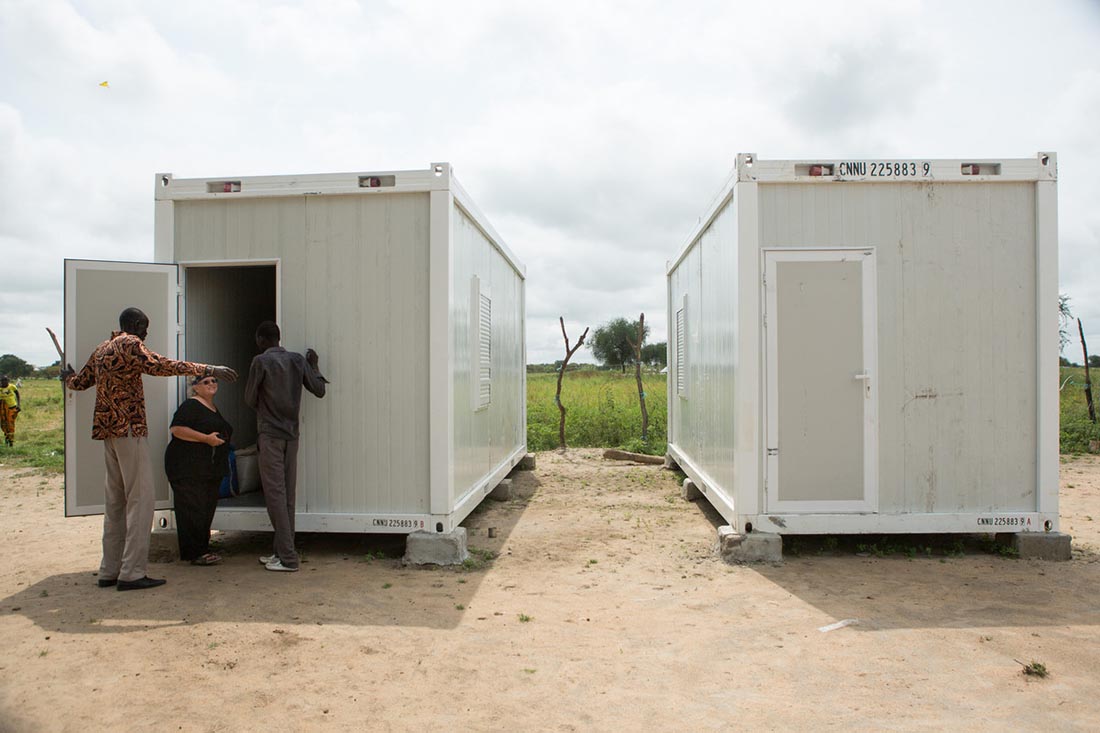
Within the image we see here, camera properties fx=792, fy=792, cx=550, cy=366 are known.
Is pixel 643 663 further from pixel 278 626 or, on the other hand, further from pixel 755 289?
pixel 755 289

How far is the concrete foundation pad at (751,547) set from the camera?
6328mm

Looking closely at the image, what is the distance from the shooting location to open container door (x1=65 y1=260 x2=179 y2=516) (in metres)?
5.99

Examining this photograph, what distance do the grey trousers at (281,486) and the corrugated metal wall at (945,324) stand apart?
13.6 ft

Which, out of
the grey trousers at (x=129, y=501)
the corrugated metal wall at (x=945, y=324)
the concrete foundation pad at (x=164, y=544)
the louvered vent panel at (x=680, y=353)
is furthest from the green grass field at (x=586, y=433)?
the corrugated metal wall at (x=945, y=324)

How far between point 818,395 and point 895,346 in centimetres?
75

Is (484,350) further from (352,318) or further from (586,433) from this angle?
(586,433)

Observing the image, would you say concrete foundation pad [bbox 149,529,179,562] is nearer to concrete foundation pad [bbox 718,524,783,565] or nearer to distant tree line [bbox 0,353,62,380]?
concrete foundation pad [bbox 718,524,783,565]

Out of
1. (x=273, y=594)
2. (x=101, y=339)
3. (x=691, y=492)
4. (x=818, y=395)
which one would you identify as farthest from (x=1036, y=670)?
(x=101, y=339)

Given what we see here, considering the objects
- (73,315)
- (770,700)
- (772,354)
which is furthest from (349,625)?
(772,354)

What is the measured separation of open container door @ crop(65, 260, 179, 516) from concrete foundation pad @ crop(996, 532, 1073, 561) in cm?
688

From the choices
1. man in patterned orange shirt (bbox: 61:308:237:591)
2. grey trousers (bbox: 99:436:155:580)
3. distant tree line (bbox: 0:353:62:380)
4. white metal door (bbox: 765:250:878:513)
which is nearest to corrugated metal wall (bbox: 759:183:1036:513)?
white metal door (bbox: 765:250:878:513)

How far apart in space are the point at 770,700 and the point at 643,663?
74 centimetres

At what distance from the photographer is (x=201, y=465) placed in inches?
241

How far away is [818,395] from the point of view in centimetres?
641
